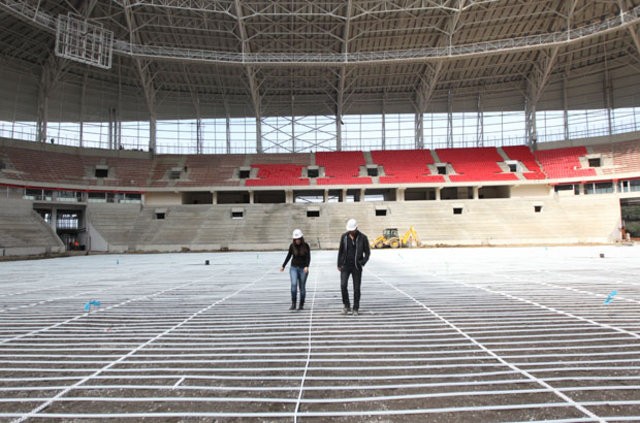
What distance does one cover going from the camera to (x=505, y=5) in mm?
30219

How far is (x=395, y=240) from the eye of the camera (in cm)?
3036

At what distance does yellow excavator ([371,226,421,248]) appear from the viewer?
30.3m

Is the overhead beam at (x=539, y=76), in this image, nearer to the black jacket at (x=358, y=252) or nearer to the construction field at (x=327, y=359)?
the construction field at (x=327, y=359)

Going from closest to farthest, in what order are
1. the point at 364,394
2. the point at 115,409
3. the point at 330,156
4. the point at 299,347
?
the point at 115,409, the point at 364,394, the point at 299,347, the point at 330,156

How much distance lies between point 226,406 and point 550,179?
138ft

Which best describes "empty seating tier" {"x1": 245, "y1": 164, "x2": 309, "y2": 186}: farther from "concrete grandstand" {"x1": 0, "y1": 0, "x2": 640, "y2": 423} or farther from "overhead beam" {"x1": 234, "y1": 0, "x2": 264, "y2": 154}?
"overhead beam" {"x1": 234, "y1": 0, "x2": 264, "y2": 154}

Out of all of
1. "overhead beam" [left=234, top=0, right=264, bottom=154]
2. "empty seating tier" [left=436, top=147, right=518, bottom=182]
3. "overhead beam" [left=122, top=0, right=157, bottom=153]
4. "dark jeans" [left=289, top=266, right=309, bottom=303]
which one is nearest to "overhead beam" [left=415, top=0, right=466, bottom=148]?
"empty seating tier" [left=436, top=147, right=518, bottom=182]

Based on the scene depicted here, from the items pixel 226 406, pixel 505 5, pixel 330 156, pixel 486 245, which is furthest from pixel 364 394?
pixel 330 156

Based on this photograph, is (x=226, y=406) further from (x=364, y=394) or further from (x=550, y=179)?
Answer: (x=550, y=179)

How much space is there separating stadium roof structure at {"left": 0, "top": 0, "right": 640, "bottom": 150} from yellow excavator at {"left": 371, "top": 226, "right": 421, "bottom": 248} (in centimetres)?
1439

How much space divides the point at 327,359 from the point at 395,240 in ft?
88.9

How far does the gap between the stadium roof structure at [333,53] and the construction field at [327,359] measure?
26207 mm

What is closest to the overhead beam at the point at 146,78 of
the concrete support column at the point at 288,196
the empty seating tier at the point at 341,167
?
the concrete support column at the point at 288,196

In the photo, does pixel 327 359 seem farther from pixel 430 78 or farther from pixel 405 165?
pixel 405 165
